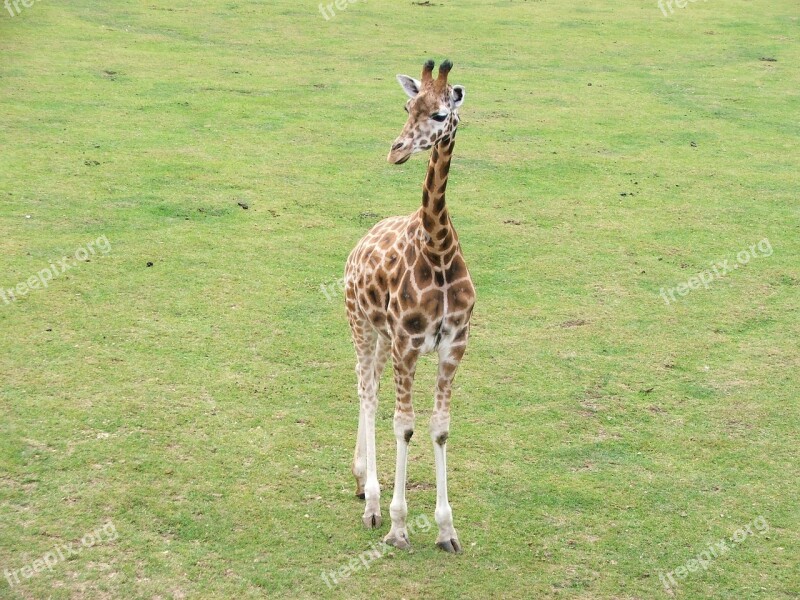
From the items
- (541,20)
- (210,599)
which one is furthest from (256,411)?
(541,20)

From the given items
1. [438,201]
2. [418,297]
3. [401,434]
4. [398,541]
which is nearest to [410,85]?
[438,201]

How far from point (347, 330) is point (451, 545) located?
390cm

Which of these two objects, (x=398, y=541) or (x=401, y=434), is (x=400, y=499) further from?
(x=401, y=434)

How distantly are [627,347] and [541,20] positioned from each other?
58.2 feet

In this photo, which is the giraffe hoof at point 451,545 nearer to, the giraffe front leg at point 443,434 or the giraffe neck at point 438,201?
the giraffe front leg at point 443,434

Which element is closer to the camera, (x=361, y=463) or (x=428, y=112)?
(x=428, y=112)

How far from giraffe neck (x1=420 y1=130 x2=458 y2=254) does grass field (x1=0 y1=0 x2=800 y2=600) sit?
2.41 metres

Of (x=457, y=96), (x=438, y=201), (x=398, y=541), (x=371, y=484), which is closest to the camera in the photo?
(x=457, y=96)

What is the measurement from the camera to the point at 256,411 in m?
9.52

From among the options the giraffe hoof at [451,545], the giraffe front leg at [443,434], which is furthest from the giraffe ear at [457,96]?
the giraffe hoof at [451,545]

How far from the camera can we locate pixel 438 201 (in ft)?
23.6

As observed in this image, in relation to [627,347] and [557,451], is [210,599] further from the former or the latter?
[627,347]

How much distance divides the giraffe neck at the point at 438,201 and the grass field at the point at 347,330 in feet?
7.90

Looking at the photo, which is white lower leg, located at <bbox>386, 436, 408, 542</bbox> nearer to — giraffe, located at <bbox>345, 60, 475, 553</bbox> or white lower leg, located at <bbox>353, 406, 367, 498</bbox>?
giraffe, located at <bbox>345, 60, 475, 553</bbox>
